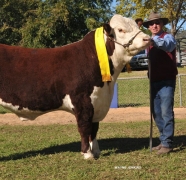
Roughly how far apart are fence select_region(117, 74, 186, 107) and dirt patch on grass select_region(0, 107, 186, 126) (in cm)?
157

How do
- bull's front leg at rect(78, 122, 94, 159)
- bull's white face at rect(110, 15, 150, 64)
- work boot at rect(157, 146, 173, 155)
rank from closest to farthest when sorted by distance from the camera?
bull's white face at rect(110, 15, 150, 64)
bull's front leg at rect(78, 122, 94, 159)
work boot at rect(157, 146, 173, 155)

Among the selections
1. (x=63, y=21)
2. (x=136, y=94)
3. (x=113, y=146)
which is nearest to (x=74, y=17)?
(x=63, y=21)

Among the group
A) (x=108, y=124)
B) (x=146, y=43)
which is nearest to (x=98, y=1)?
(x=108, y=124)

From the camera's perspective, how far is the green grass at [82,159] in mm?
5076

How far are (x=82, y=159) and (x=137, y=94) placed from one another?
35.6 ft

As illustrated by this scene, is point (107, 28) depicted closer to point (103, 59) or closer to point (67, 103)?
point (103, 59)

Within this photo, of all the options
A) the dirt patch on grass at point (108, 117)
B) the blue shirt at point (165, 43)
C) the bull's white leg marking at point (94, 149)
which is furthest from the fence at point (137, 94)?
the bull's white leg marking at point (94, 149)

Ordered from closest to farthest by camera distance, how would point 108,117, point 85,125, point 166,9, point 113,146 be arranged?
point 85,125, point 113,146, point 108,117, point 166,9

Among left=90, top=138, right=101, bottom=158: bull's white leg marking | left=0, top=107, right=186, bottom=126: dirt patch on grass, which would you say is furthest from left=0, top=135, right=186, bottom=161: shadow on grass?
left=0, top=107, right=186, bottom=126: dirt patch on grass

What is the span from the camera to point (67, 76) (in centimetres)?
558

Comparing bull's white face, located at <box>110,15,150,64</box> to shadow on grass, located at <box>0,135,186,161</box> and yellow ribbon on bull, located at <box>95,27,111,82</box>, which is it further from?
shadow on grass, located at <box>0,135,186,161</box>

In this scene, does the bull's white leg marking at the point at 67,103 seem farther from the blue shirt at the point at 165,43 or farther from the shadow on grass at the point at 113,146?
the blue shirt at the point at 165,43

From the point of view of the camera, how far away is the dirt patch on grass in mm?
10297

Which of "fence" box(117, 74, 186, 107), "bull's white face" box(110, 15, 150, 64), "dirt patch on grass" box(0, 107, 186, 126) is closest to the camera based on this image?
"bull's white face" box(110, 15, 150, 64)
